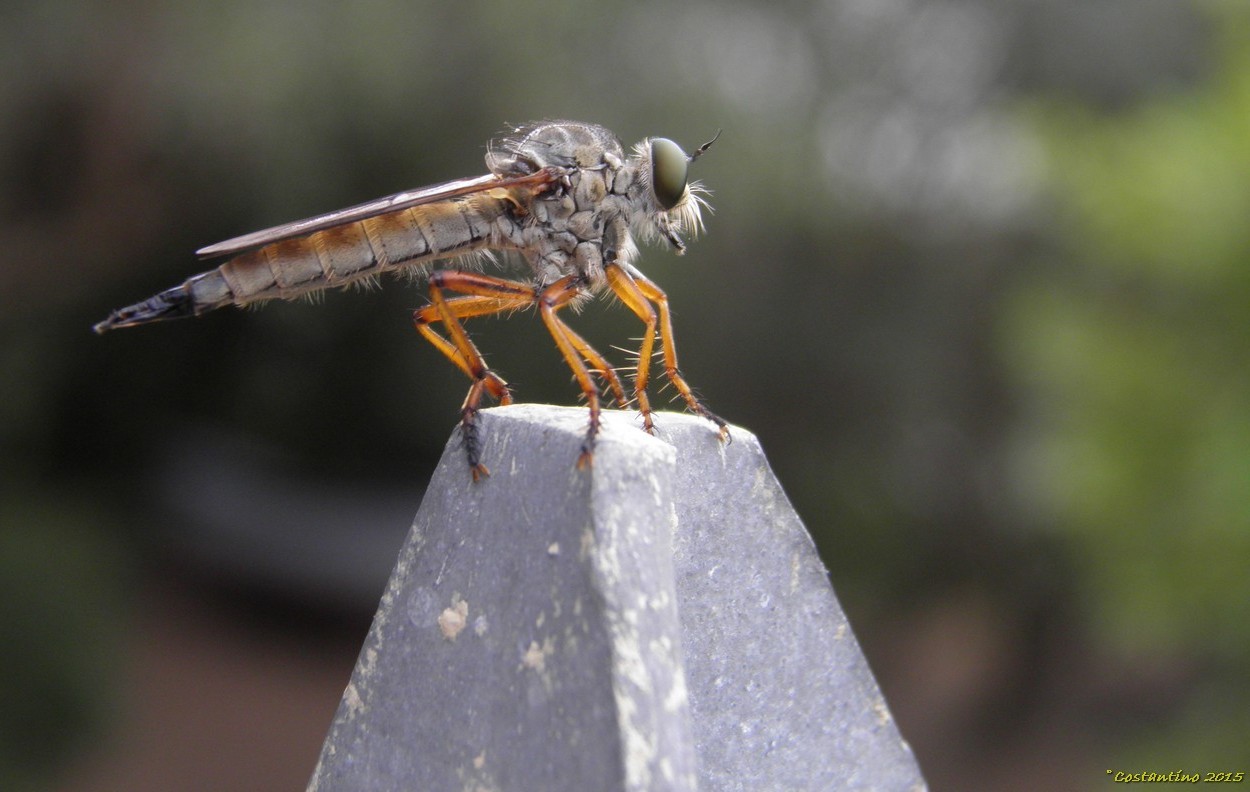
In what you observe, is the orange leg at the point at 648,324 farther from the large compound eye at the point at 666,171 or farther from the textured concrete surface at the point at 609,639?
the large compound eye at the point at 666,171

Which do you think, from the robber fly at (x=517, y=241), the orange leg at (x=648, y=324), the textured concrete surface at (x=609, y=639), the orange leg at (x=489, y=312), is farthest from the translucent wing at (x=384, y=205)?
the textured concrete surface at (x=609, y=639)

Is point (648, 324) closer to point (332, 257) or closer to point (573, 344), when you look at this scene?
point (573, 344)

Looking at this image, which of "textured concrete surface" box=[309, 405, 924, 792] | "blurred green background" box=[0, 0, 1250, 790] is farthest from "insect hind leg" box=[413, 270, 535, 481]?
"blurred green background" box=[0, 0, 1250, 790]

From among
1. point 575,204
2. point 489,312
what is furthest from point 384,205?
point 575,204

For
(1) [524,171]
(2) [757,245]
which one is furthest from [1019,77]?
(1) [524,171]

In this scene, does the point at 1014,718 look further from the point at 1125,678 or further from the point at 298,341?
the point at 298,341

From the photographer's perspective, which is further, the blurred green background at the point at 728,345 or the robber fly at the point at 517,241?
the blurred green background at the point at 728,345

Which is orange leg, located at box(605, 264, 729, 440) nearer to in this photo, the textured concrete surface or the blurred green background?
the textured concrete surface
